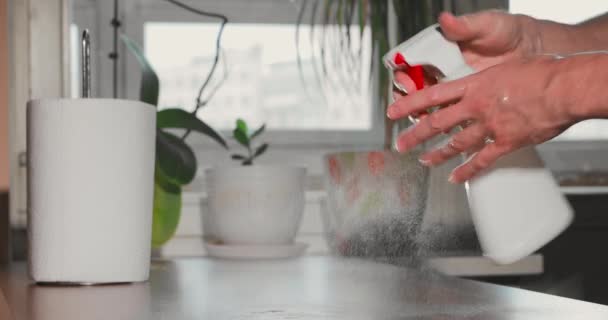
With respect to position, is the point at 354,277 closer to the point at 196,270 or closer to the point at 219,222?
the point at 196,270

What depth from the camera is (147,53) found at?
2.13 m

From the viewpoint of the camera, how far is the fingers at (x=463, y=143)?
70 cm

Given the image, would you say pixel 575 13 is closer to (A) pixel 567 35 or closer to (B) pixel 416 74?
(A) pixel 567 35

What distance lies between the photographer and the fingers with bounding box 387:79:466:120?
666 millimetres

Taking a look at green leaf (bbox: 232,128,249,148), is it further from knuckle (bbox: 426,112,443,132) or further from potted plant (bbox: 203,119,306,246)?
knuckle (bbox: 426,112,443,132)

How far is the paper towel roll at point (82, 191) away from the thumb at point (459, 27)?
28cm

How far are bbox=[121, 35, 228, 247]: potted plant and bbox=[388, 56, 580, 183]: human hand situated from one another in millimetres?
442

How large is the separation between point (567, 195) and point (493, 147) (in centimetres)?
93

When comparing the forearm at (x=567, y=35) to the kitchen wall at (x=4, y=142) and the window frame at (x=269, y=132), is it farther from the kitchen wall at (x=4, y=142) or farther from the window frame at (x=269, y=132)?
the window frame at (x=269, y=132)

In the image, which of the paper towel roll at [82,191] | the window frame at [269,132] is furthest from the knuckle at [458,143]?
the window frame at [269,132]

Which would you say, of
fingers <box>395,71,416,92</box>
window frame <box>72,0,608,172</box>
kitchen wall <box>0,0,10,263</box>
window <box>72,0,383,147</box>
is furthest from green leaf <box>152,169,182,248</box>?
window <box>72,0,383,147</box>

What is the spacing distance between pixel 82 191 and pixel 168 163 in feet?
1.10

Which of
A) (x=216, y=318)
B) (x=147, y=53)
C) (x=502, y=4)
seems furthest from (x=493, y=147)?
(x=147, y=53)

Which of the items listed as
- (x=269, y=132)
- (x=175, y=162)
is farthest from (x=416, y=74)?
(x=269, y=132)
